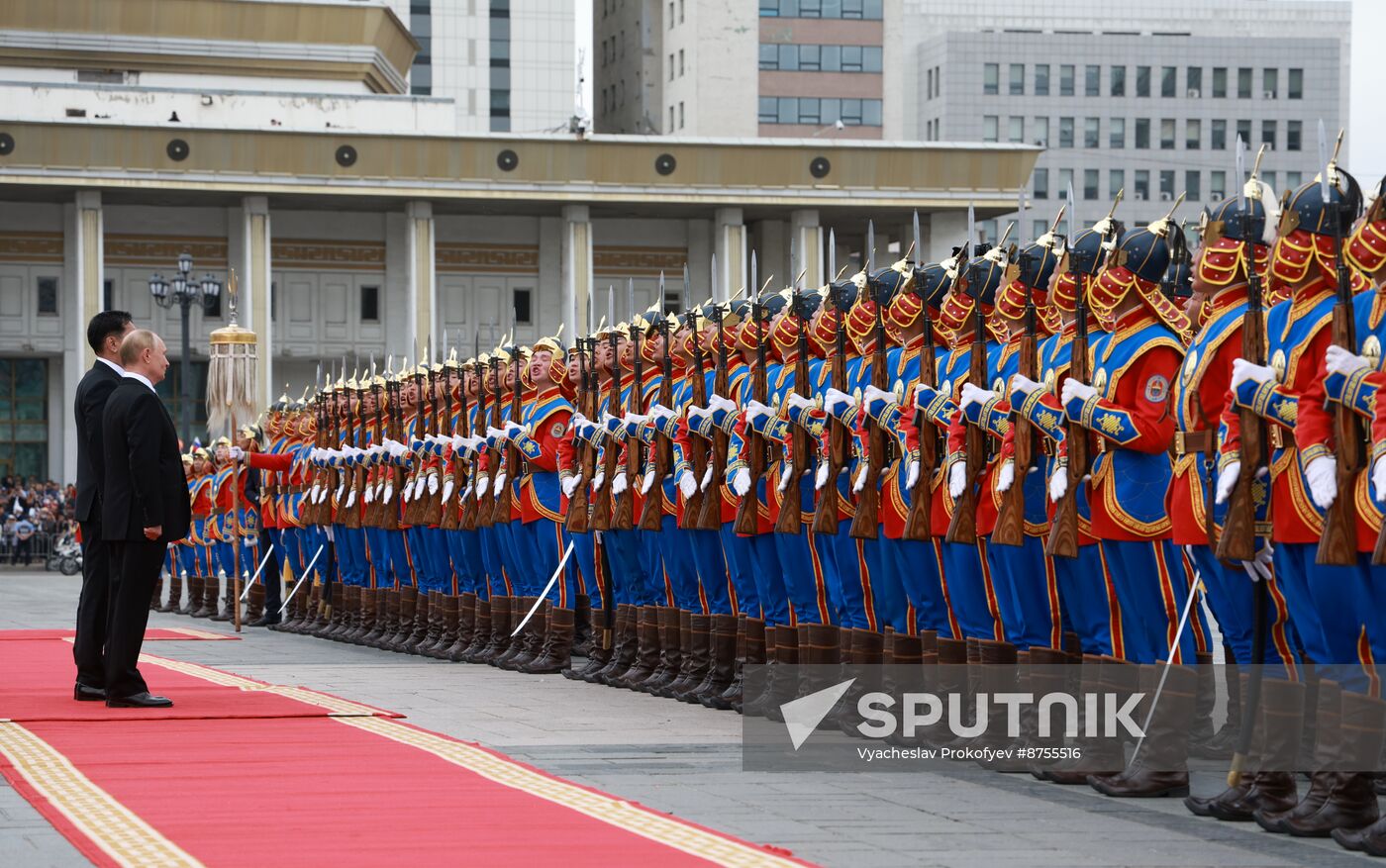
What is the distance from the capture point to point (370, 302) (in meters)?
64.6

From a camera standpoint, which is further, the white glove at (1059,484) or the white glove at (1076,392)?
the white glove at (1059,484)

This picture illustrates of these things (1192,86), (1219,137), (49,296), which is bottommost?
(49,296)

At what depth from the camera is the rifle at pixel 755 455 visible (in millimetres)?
11531

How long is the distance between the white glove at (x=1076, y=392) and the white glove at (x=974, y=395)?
2.25 ft

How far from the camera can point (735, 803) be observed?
789 centimetres

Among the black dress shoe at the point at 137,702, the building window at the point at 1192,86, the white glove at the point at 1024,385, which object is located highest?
the building window at the point at 1192,86

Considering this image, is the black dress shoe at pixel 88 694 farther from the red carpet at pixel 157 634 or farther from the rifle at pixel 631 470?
the red carpet at pixel 157 634

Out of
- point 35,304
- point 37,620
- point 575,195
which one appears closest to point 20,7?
point 35,304

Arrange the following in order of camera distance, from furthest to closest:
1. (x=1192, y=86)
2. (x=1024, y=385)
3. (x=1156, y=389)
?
(x=1192, y=86)
(x=1024, y=385)
(x=1156, y=389)

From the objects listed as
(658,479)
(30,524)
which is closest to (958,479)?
(658,479)

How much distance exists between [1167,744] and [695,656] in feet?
15.2

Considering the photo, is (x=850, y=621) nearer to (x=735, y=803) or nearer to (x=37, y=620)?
(x=735, y=803)

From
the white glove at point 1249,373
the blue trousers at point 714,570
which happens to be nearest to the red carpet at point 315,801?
the white glove at point 1249,373

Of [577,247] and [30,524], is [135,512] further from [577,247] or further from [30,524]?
[577,247]
